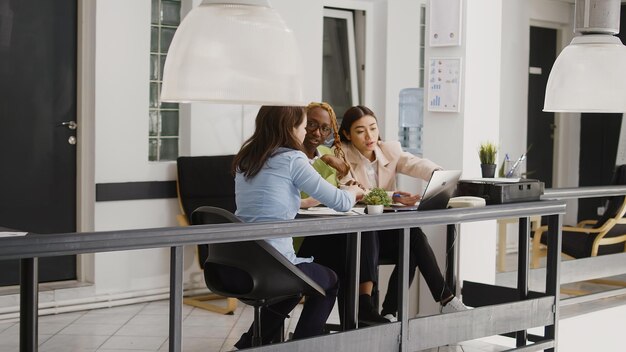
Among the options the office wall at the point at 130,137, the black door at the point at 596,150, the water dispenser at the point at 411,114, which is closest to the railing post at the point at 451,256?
the office wall at the point at 130,137

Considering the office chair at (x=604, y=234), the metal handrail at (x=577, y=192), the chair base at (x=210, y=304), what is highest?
the metal handrail at (x=577, y=192)

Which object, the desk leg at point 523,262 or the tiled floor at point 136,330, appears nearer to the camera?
the desk leg at point 523,262

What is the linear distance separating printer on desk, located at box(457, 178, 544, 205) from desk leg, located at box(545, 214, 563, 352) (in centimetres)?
15

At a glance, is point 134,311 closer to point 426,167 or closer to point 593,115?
point 426,167

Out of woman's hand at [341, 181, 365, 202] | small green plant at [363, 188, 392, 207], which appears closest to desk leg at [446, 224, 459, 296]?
woman's hand at [341, 181, 365, 202]

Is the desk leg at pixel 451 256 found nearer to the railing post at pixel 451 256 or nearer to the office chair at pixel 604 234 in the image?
the railing post at pixel 451 256

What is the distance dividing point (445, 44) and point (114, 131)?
247 cm

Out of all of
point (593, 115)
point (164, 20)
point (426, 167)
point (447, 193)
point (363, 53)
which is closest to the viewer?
point (447, 193)

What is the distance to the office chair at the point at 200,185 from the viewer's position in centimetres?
700

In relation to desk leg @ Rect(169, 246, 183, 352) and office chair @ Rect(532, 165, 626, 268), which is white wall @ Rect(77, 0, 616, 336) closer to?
office chair @ Rect(532, 165, 626, 268)

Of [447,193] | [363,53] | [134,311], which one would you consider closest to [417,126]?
[363,53]

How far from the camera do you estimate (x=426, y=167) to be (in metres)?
5.64

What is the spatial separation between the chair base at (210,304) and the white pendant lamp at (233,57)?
3.65 metres

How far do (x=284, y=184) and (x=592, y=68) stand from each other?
155cm
